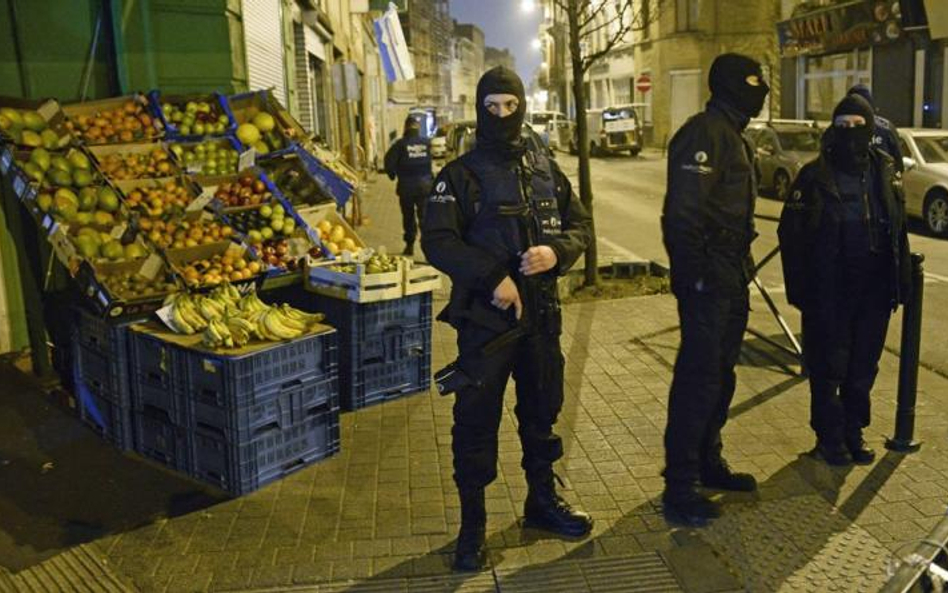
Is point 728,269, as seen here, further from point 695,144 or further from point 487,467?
point 487,467

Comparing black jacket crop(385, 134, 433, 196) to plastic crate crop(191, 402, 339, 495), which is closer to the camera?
plastic crate crop(191, 402, 339, 495)

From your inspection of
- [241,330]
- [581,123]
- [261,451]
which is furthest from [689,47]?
[261,451]

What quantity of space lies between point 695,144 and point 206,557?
9.77ft

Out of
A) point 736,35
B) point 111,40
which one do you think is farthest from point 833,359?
point 736,35

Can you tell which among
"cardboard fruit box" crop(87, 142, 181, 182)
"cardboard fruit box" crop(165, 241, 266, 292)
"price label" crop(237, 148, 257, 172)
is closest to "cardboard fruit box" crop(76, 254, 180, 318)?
"cardboard fruit box" crop(165, 241, 266, 292)

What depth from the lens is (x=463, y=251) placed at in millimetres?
3980

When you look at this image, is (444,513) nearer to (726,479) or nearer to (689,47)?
(726,479)

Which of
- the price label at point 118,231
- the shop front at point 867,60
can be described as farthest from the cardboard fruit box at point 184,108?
the shop front at point 867,60

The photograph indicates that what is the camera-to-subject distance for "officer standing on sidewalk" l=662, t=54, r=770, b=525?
432cm

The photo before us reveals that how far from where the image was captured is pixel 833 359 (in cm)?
507

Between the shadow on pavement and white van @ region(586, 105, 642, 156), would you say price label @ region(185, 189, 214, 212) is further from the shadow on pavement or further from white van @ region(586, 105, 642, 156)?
white van @ region(586, 105, 642, 156)

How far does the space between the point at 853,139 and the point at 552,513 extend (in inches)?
98.9

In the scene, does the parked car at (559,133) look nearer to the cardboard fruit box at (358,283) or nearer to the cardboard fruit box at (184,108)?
the cardboard fruit box at (184,108)

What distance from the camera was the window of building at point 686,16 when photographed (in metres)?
39.6
